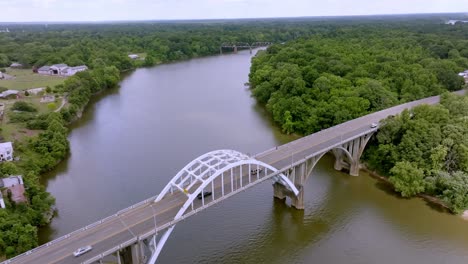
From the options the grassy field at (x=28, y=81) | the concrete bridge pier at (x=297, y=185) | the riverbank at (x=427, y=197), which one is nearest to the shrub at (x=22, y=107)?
the grassy field at (x=28, y=81)

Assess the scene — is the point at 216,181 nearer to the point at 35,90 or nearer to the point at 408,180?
the point at 408,180

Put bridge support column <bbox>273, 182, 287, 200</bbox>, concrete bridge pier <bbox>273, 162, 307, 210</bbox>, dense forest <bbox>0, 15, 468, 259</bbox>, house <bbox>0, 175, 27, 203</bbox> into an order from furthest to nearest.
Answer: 1. bridge support column <bbox>273, 182, 287, 200</bbox>
2. concrete bridge pier <bbox>273, 162, 307, 210</bbox>
3. dense forest <bbox>0, 15, 468, 259</bbox>
4. house <bbox>0, 175, 27, 203</bbox>

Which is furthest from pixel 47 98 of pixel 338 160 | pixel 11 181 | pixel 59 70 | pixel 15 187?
pixel 338 160

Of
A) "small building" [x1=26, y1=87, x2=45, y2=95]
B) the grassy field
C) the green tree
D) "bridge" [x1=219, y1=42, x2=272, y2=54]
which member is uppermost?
"bridge" [x1=219, y1=42, x2=272, y2=54]

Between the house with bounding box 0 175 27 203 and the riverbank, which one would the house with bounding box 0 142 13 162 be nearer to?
the house with bounding box 0 175 27 203

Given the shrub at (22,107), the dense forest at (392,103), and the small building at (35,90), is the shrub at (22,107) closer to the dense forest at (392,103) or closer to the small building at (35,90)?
the small building at (35,90)

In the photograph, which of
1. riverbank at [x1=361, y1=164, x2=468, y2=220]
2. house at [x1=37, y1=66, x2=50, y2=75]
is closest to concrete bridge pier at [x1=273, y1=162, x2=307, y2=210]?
riverbank at [x1=361, y1=164, x2=468, y2=220]

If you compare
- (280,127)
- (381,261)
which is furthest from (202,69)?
(381,261)
